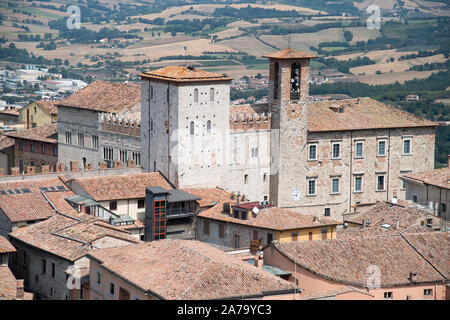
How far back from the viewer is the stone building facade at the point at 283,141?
6888cm

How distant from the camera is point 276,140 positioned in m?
73.5

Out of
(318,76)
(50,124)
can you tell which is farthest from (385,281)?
(318,76)

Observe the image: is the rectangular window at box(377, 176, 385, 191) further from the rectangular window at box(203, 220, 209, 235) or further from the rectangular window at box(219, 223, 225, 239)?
the rectangular window at box(219, 223, 225, 239)

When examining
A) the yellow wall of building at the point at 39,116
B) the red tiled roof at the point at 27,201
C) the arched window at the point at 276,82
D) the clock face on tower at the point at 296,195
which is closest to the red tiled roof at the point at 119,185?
the red tiled roof at the point at 27,201

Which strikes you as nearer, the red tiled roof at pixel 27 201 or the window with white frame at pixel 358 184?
the red tiled roof at pixel 27 201

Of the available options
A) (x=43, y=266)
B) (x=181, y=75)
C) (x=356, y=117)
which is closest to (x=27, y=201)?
(x=43, y=266)

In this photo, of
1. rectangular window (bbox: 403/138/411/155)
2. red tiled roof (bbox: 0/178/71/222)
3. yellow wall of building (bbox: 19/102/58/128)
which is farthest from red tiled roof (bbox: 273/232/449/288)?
yellow wall of building (bbox: 19/102/58/128)

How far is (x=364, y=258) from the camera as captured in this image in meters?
53.1

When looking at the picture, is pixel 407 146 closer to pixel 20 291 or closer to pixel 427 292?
pixel 427 292

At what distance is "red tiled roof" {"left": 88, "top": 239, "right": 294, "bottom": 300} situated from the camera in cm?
4578

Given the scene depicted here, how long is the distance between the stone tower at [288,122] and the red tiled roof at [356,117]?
1.25 m

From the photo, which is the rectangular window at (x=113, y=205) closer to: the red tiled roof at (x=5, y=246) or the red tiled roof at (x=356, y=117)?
the red tiled roof at (x=5, y=246)

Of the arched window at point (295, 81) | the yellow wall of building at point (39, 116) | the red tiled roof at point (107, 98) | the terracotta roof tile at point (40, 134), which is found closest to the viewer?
the arched window at point (295, 81)

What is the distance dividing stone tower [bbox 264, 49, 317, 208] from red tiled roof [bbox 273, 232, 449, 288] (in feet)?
61.3
